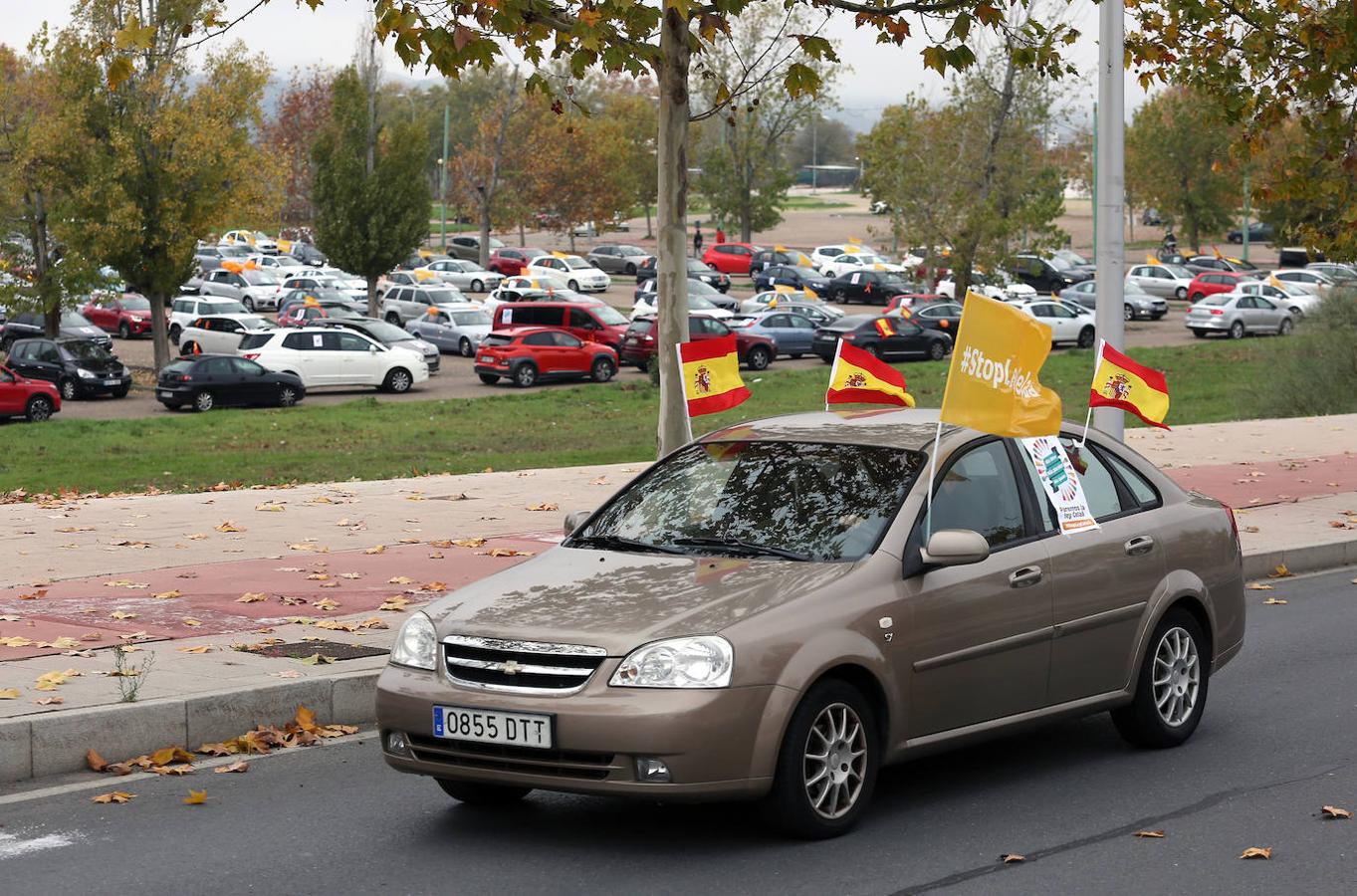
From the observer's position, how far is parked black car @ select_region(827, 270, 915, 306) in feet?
230

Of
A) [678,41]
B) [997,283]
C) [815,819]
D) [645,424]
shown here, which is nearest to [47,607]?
[678,41]

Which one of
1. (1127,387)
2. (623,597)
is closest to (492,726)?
(623,597)

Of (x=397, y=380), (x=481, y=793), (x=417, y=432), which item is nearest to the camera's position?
(x=481, y=793)

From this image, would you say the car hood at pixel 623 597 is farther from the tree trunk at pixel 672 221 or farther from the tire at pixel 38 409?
the tire at pixel 38 409

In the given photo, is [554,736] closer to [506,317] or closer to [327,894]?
[327,894]

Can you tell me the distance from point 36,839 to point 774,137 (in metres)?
80.2

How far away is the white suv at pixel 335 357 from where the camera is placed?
41.9 meters

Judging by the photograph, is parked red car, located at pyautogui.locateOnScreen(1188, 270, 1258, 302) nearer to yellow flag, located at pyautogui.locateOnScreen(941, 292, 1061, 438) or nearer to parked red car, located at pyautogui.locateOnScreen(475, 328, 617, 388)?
parked red car, located at pyautogui.locateOnScreen(475, 328, 617, 388)

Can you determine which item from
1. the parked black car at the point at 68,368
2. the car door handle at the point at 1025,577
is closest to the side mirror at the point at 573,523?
the car door handle at the point at 1025,577

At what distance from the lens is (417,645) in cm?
666

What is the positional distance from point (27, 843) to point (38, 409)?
3143cm

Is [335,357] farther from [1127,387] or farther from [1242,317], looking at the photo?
[1127,387]

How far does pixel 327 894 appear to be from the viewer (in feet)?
19.3

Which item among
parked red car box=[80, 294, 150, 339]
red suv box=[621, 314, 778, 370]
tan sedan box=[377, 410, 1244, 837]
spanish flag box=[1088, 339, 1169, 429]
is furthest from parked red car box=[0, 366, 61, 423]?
tan sedan box=[377, 410, 1244, 837]
